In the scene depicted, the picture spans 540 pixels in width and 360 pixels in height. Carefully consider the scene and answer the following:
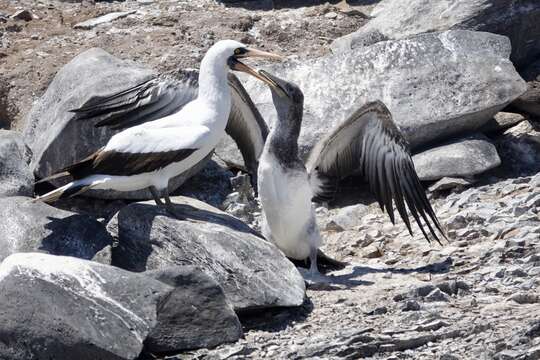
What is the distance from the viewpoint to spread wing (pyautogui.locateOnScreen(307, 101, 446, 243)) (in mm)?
12773

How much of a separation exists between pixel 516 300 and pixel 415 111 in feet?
12.8

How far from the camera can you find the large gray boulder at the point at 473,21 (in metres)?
15.8

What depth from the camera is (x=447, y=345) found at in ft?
33.5

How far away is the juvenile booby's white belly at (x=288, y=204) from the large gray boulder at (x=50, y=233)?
1468 mm

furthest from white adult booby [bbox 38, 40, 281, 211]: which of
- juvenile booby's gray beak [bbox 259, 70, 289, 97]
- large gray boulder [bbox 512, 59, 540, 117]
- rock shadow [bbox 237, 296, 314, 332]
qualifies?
large gray boulder [bbox 512, 59, 540, 117]

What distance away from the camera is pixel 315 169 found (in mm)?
13289

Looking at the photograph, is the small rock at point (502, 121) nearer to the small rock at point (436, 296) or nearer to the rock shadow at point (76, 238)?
the small rock at point (436, 296)

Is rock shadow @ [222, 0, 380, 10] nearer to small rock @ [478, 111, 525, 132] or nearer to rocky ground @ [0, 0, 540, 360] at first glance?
rocky ground @ [0, 0, 540, 360]

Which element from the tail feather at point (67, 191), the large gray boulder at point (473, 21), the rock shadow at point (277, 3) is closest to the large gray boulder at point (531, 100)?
the large gray boulder at point (473, 21)

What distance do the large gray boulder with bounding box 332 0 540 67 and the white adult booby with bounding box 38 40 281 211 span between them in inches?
168

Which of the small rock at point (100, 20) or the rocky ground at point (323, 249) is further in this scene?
the small rock at point (100, 20)

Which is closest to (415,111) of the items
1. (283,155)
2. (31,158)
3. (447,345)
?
(283,155)

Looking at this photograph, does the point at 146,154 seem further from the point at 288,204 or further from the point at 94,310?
the point at 94,310

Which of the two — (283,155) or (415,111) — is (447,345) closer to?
(283,155)
